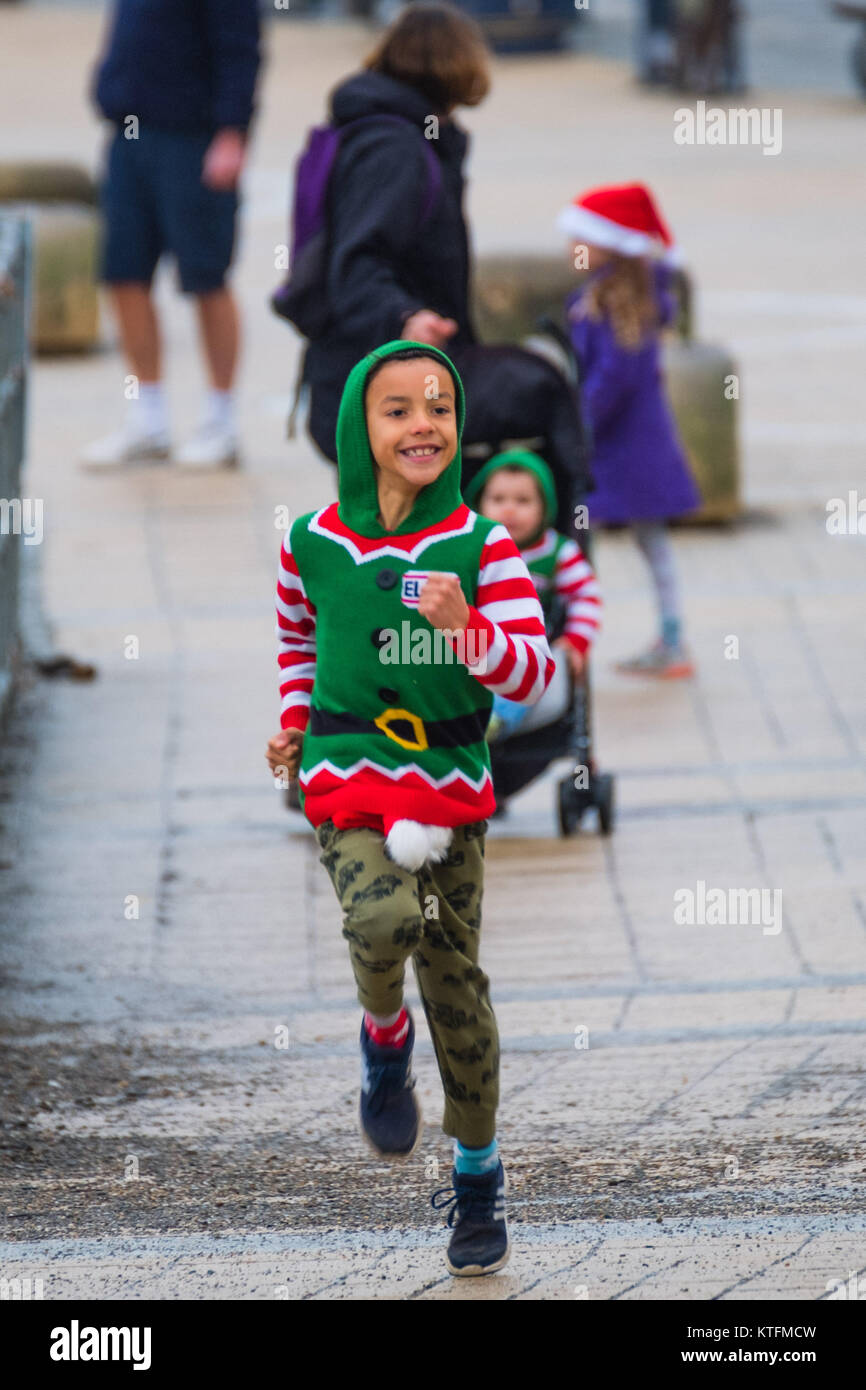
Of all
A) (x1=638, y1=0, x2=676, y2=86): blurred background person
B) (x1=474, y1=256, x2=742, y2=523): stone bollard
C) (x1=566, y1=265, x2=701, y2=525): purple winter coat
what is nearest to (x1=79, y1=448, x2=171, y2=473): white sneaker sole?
(x1=474, y1=256, x2=742, y2=523): stone bollard

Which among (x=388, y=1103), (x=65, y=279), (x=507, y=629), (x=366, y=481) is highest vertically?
(x=65, y=279)

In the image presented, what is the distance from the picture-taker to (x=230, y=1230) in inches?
140

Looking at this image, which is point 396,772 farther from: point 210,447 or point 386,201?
point 210,447

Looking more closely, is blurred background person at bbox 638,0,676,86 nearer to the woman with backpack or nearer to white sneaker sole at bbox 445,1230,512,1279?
the woman with backpack

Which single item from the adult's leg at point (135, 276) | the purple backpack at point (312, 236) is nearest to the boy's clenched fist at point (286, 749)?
the purple backpack at point (312, 236)

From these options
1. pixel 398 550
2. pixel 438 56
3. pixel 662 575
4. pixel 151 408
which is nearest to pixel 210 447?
pixel 151 408

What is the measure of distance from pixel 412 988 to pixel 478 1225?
153cm

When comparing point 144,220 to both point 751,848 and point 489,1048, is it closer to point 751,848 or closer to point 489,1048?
point 751,848

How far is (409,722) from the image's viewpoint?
10.7ft

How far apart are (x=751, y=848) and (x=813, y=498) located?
3659 mm

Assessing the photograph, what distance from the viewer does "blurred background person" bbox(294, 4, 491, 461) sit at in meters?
4.98

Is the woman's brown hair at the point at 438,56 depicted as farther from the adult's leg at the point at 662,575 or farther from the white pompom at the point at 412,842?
the white pompom at the point at 412,842

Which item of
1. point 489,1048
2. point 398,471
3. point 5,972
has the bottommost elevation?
point 5,972
